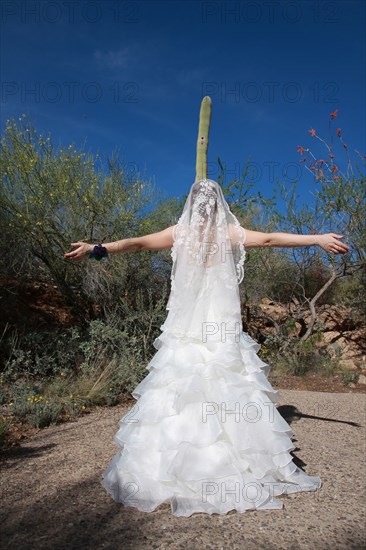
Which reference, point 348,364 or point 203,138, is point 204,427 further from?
point 348,364

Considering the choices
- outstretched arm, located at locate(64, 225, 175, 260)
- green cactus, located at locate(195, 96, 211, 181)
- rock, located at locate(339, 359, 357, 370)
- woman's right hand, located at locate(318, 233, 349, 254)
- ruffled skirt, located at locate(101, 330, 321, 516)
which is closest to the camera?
ruffled skirt, located at locate(101, 330, 321, 516)

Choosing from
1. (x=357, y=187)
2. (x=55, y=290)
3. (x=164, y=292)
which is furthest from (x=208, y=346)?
(x=357, y=187)

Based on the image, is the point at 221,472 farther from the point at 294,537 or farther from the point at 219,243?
the point at 219,243

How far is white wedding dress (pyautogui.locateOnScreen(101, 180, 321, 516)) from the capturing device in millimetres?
3025

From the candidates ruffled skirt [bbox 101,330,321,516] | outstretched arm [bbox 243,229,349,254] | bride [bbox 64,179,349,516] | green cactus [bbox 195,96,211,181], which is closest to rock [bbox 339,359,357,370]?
green cactus [bbox 195,96,211,181]

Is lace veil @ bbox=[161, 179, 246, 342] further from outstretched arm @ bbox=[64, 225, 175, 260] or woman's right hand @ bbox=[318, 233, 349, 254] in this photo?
woman's right hand @ bbox=[318, 233, 349, 254]

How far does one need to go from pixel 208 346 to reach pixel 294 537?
1293 millimetres

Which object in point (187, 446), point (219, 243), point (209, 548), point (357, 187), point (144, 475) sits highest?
point (357, 187)

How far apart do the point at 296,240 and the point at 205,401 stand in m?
1.35

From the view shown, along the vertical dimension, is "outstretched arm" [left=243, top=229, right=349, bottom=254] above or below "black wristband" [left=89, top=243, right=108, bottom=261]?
above

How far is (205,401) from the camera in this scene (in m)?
3.18

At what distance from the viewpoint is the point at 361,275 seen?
458 inches

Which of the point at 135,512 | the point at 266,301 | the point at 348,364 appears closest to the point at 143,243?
the point at 135,512

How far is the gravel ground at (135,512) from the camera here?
2648 millimetres
